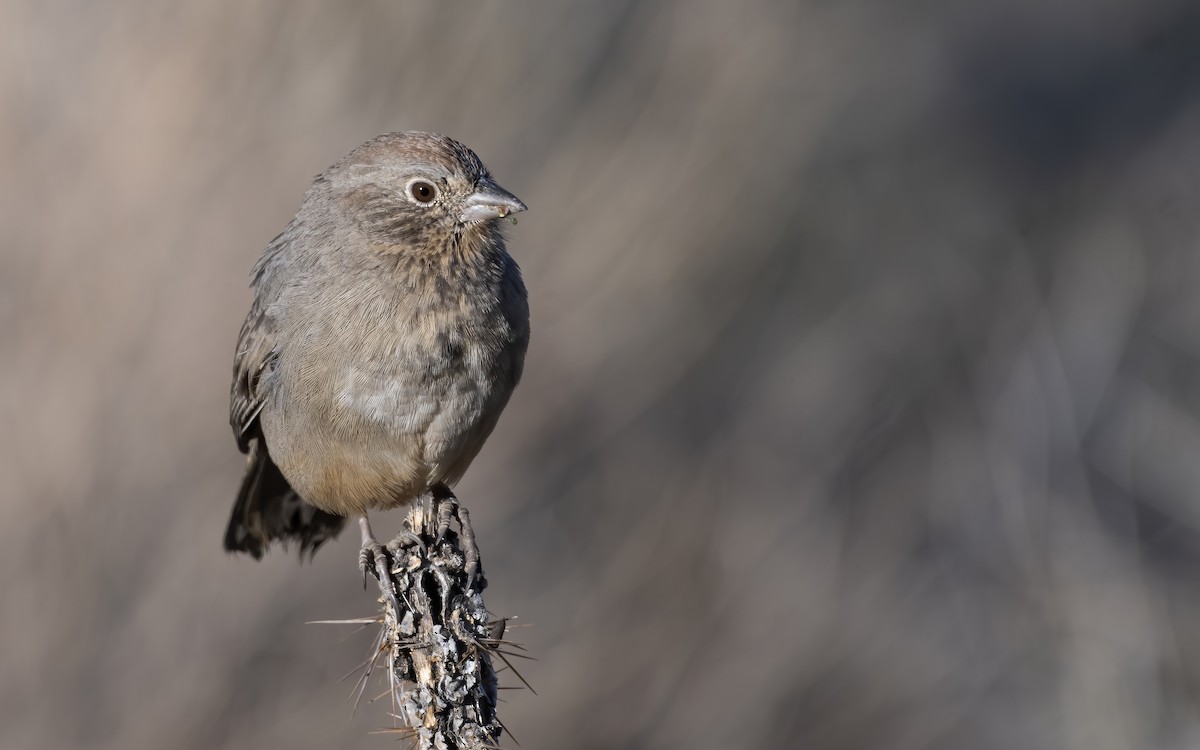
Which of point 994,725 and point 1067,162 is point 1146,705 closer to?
point 994,725

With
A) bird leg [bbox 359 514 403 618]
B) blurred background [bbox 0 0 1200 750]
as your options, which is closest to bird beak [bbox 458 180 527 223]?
bird leg [bbox 359 514 403 618]

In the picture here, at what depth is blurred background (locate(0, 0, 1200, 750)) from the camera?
733 centimetres

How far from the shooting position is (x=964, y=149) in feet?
33.7

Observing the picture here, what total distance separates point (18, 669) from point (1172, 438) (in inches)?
306

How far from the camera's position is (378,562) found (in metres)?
4.51

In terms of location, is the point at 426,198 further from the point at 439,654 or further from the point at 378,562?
the point at 439,654

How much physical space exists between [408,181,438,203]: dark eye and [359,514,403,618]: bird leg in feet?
4.26

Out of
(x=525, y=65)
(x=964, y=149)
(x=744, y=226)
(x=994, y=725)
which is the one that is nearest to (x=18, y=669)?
(x=525, y=65)

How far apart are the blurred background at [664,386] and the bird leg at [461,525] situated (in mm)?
2178

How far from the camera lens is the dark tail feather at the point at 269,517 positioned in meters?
5.83

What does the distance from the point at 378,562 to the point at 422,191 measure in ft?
4.59

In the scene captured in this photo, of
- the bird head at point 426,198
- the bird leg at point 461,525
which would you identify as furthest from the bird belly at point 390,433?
the bird head at point 426,198

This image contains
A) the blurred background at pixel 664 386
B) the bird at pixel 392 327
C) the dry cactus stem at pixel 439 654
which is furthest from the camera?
the blurred background at pixel 664 386

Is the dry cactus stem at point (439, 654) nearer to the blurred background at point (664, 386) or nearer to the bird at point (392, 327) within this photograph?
the bird at point (392, 327)
